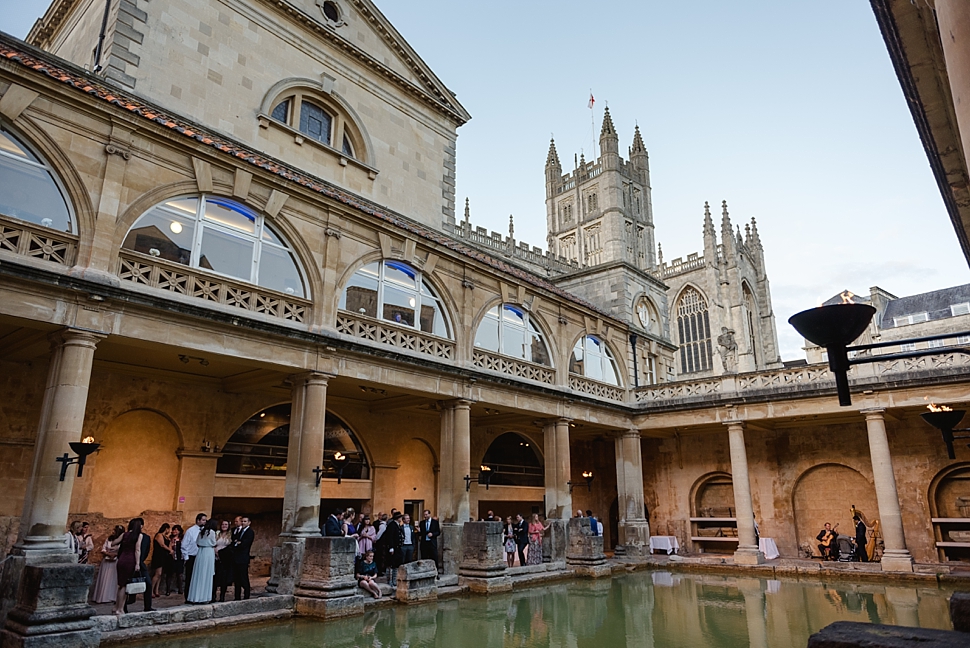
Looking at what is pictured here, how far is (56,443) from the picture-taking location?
10.5 m

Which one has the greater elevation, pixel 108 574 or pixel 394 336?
pixel 394 336

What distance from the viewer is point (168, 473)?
1546 cm

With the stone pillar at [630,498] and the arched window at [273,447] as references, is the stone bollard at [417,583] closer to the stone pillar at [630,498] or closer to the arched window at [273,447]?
the arched window at [273,447]

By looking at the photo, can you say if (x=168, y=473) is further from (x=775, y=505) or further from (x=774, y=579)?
(x=775, y=505)

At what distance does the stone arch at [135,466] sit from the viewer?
14422mm

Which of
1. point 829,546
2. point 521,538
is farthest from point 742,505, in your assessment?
point 521,538

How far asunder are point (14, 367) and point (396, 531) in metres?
8.76

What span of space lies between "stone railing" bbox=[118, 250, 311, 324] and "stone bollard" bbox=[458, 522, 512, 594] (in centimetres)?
650

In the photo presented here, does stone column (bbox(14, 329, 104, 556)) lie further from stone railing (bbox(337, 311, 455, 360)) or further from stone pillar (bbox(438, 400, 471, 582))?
stone pillar (bbox(438, 400, 471, 582))

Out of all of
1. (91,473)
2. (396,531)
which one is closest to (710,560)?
(396,531)

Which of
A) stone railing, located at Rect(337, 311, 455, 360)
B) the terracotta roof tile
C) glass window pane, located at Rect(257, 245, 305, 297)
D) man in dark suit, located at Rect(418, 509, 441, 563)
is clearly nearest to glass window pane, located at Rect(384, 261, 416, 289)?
the terracotta roof tile

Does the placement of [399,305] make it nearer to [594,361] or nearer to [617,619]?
[617,619]

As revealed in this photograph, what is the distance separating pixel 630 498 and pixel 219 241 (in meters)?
17.1

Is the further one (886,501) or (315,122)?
(315,122)
